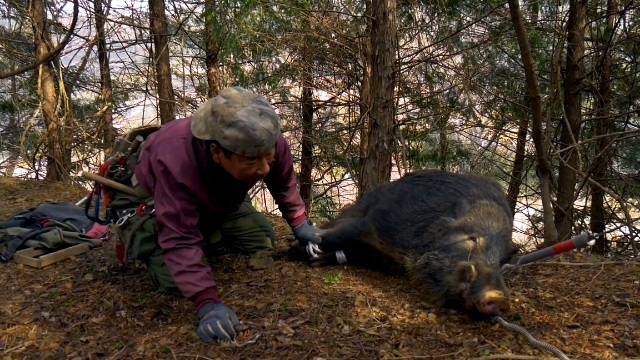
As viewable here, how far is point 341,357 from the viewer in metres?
2.69

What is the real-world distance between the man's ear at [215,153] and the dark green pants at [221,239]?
0.84 meters

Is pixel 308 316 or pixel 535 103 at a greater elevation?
pixel 535 103

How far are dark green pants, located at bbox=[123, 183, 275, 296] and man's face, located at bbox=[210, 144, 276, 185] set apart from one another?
2.76 feet

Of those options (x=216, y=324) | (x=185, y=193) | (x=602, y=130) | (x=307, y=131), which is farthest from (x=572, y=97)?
(x=216, y=324)

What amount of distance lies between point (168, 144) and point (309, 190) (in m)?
8.17

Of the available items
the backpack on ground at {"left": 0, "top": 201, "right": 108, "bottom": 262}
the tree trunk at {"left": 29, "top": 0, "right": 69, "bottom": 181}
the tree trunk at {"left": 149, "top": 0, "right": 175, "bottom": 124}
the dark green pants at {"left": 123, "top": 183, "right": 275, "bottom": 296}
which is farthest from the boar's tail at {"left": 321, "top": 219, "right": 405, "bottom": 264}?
the tree trunk at {"left": 149, "top": 0, "right": 175, "bottom": 124}

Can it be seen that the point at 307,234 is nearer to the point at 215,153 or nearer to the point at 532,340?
the point at 215,153

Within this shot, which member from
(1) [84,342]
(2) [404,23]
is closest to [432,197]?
Result: (1) [84,342]

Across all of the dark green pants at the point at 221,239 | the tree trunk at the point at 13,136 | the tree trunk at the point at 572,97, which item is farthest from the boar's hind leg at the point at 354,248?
the tree trunk at the point at 13,136

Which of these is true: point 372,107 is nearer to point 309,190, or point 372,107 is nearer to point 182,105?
point 182,105

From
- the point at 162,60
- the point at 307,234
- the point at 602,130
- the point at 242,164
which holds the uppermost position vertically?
the point at 162,60

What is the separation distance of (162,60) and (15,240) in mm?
4532

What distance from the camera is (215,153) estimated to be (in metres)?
2.97

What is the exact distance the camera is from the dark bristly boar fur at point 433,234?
3410mm
